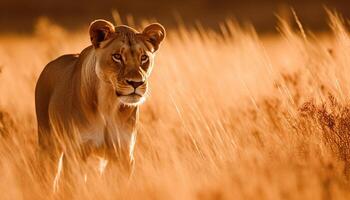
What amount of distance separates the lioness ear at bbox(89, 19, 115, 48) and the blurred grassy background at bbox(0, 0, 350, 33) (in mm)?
19073

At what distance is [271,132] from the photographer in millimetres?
6562

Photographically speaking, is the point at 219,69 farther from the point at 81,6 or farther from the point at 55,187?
the point at 81,6

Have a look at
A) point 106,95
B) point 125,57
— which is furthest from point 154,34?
point 106,95

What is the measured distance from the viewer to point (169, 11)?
108ft

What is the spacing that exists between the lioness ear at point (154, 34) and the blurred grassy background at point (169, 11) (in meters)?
18.8

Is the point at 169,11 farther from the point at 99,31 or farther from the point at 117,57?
the point at 117,57

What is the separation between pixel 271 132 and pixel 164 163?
988mm

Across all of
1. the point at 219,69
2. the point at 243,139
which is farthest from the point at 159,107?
the point at 219,69

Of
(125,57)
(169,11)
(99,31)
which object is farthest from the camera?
(169,11)

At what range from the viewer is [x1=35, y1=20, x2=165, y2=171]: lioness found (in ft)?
19.5

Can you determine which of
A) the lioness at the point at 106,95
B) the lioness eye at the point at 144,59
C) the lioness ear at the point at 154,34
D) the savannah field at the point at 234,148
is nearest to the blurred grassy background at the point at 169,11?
the savannah field at the point at 234,148

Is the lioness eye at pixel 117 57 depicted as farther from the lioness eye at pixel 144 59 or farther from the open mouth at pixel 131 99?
the open mouth at pixel 131 99

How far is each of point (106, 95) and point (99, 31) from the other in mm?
458

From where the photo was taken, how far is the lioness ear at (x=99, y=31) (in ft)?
20.3
